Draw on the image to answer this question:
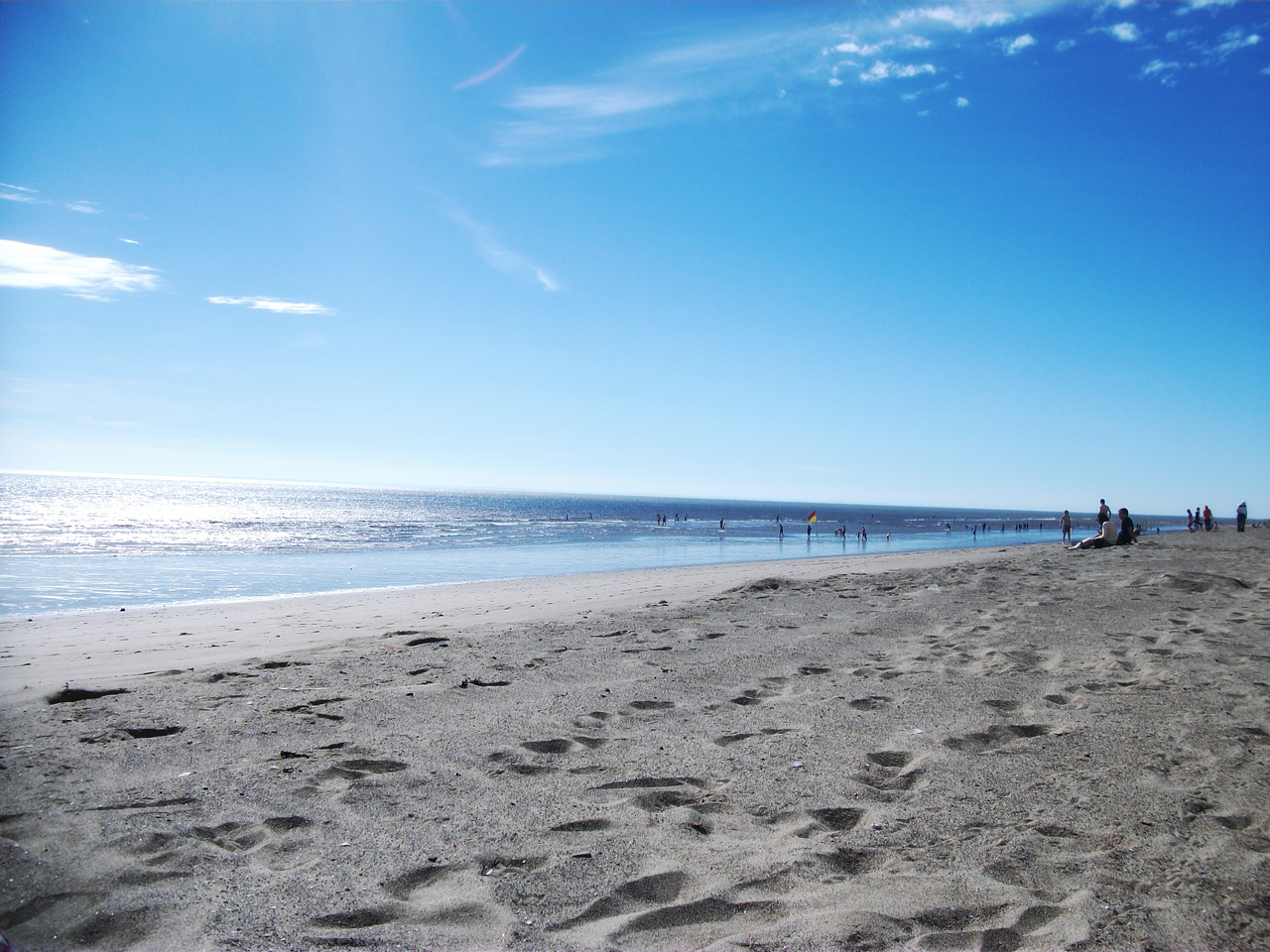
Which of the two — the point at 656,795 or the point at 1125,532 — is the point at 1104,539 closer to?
the point at 1125,532

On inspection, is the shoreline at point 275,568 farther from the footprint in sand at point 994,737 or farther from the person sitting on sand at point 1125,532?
the footprint in sand at point 994,737

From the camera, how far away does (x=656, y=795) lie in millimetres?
3945

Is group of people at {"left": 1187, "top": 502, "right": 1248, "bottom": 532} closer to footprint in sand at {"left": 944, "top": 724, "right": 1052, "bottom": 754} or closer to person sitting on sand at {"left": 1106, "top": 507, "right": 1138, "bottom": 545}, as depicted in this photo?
person sitting on sand at {"left": 1106, "top": 507, "right": 1138, "bottom": 545}

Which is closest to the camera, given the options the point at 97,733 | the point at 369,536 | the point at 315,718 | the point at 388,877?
the point at 388,877

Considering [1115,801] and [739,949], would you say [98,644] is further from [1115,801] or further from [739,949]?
[1115,801]

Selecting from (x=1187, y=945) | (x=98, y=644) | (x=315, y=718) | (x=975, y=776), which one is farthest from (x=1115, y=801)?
(x=98, y=644)

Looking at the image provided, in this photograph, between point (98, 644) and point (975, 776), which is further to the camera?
point (98, 644)

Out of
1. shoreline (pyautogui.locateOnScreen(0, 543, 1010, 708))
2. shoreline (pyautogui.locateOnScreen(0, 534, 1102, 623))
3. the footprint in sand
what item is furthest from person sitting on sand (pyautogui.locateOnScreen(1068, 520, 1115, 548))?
the footprint in sand

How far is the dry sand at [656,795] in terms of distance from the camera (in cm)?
277

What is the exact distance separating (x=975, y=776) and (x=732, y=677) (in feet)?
8.83

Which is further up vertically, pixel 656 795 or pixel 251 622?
pixel 656 795

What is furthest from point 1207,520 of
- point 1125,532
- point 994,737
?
point 994,737

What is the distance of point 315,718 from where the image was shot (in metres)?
5.30

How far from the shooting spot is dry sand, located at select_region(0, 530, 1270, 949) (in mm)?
2773
